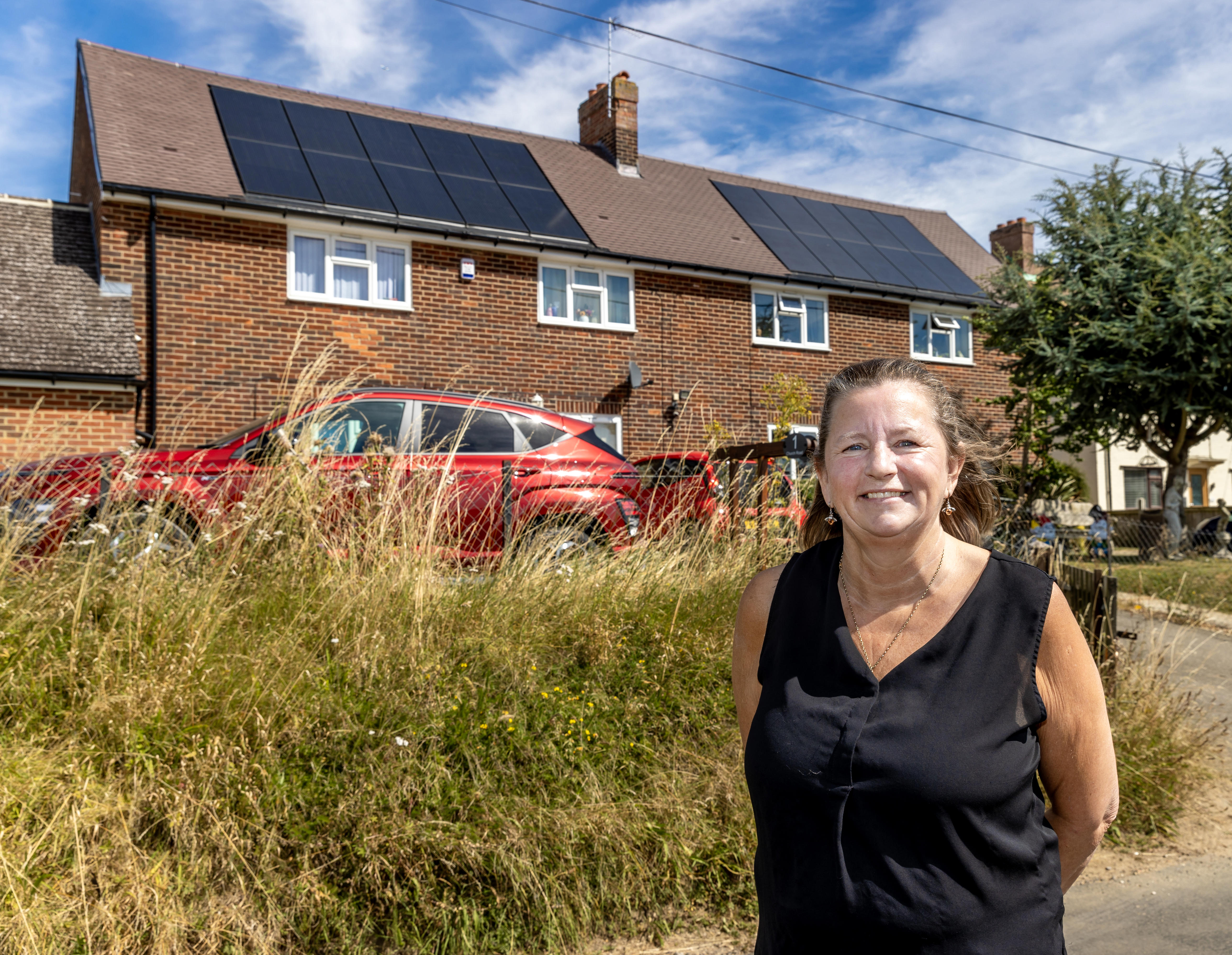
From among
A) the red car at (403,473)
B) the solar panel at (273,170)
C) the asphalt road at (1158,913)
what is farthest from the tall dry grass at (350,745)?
the solar panel at (273,170)

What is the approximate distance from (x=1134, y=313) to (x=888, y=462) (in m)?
14.9

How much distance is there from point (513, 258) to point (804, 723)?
1421cm

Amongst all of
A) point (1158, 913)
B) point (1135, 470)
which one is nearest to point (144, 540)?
point (1158, 913)

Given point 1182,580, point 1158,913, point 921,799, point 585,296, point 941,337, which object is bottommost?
point 1158,913

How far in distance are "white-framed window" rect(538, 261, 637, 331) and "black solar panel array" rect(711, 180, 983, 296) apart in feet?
12.0

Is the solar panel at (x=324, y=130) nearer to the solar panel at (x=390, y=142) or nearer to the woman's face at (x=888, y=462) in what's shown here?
the solar panel at (x=390, y=142)

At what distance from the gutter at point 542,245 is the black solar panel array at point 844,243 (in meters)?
0.20

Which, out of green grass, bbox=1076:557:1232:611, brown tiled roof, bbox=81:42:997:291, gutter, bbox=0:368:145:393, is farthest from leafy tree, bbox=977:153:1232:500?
gutter, bbox=0:368:145:393

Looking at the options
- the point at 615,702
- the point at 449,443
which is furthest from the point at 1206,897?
the point at 449,443

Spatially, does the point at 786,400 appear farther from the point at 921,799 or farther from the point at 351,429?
the point at 921,799

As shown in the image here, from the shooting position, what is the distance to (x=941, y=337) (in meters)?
19.8

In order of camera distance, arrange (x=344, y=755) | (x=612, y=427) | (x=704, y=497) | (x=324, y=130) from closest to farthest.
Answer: (x=344, y=755) → (x=704, y=497) → (x=324, y=130) → (x=612, y=427)

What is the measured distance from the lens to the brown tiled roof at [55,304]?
38.0 feet

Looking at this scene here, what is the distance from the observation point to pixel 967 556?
1880 millimetres
